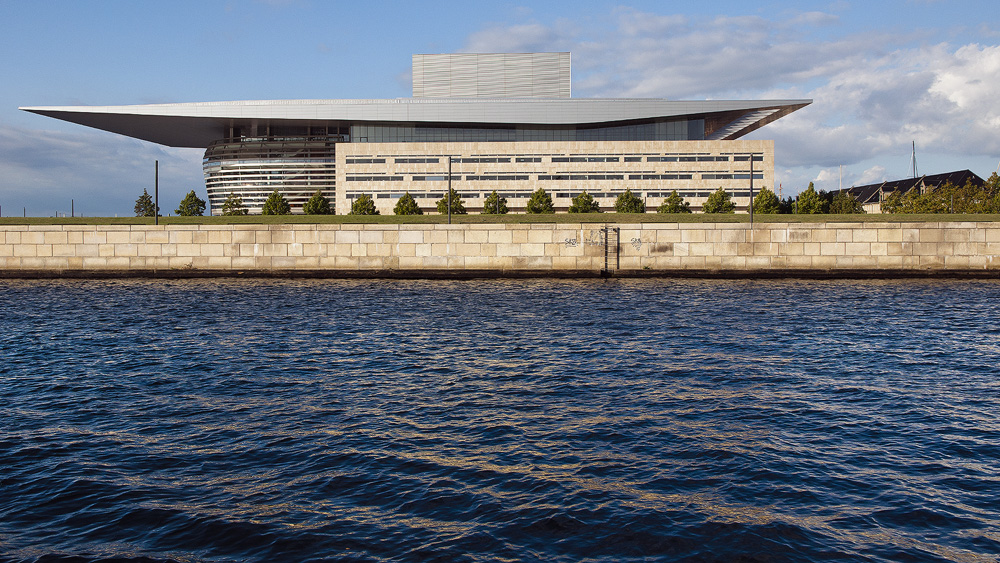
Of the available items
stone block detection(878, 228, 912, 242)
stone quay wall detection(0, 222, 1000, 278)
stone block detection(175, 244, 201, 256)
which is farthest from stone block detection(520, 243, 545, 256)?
stone block detection(175, 244, 201, 256)

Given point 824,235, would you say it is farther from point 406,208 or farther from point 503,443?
point 406,208

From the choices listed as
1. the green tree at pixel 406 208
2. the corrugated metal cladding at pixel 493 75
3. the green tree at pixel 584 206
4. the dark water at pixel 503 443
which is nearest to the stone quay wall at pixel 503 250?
the dark water at pixel 503 443

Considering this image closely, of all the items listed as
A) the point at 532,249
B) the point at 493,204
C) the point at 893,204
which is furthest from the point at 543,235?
the point at 893,204

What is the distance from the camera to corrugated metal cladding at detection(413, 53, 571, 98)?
10212cm

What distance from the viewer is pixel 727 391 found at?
12.0 metres

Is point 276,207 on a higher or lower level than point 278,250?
higher

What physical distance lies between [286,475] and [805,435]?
272 inches

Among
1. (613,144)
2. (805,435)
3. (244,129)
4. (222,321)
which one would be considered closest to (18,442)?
(805,435)

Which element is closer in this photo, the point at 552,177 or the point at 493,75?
the point at 552,177

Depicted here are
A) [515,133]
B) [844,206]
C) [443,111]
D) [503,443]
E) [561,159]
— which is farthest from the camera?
[515,133]

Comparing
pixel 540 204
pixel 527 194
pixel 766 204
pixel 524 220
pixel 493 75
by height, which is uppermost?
pixel 493 75

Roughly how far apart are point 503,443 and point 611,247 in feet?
100

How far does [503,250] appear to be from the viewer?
3912 cm

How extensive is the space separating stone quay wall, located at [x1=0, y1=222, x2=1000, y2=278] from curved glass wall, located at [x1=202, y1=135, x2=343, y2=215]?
60.5 metres
